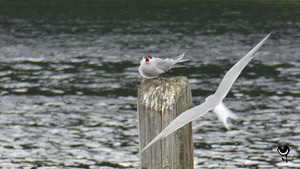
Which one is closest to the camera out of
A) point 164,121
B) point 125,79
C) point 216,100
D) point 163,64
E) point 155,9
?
point 216,100

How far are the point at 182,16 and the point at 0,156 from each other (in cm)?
1976

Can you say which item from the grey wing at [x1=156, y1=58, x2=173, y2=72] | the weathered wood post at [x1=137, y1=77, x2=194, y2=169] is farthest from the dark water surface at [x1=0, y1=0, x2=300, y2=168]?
the weathered wood post at [x1=137, y1=77, x2=194, y2=169]

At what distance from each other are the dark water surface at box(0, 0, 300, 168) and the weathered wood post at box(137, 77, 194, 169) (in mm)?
5479

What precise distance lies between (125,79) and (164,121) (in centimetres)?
1241

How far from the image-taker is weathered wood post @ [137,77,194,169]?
4.38 meters

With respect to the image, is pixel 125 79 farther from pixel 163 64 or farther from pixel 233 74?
pixel 233 74

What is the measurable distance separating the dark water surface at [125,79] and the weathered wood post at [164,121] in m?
5.48

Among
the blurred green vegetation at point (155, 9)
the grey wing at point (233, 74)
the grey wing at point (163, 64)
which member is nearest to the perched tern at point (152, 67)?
the grey wing at point (163, 64)

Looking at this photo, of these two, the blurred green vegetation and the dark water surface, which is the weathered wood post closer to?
the dark water surface

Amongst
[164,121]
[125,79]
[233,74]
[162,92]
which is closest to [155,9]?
[125,79]

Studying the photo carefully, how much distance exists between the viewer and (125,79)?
16.8 meters

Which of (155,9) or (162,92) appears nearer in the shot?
(162,92)

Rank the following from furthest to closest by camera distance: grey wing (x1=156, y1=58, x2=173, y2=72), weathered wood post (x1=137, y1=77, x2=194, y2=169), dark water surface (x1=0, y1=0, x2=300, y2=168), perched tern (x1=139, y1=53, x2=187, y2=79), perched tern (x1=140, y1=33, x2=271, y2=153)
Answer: dark water surface (x1=0, y1=0, x2=300, y2=168) → grey wing (x1=156, y1=58, x2=173, y2=72) → perched tern (x1=139, y1=53, x2=187, y2=79) → weathered wood post (x1=137, y1=77, x2=194, y2=169) → perched tern (x1=140, y1=33, x2=271, y2=153)

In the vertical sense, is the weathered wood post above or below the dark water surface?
below
